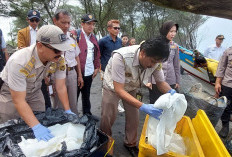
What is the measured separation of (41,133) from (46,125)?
6.5 inches

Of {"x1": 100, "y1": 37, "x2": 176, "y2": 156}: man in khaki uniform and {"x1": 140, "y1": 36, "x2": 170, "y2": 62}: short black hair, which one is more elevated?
{"x1": 140, "y1": 36, "x2": 170, "y2": 62}: short black hair

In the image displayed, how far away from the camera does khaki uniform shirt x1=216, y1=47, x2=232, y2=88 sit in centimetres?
269

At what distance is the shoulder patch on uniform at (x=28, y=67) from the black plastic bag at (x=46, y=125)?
1.28 feet

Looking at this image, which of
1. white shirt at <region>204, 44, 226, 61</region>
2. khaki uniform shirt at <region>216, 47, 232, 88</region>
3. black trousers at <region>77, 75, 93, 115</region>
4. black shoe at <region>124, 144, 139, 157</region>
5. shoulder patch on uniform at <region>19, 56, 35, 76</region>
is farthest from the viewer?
white shirt at <region>204, 44, 226, 61</region>

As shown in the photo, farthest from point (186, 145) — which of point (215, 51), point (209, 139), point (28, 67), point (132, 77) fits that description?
point (215, 51)

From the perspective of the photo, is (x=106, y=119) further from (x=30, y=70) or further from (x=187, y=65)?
(x=187, y=65)

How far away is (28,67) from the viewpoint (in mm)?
1423

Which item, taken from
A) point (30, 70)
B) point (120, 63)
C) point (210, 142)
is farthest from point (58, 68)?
point (210, 142)

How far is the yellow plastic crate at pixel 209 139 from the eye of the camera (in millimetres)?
1101

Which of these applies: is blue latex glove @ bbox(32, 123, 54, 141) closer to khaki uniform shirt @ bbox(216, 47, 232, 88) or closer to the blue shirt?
the blue shirt

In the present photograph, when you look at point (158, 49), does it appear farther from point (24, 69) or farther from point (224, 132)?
point (224, 132)

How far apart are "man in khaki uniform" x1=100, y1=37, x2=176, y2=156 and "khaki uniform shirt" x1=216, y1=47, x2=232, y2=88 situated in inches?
54.1

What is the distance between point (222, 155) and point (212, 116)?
5.28 ft

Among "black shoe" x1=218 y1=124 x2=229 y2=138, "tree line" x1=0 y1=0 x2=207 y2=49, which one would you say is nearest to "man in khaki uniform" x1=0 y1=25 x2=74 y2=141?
"black shoe" x1=218 y1=124 x2=229 y2=138
